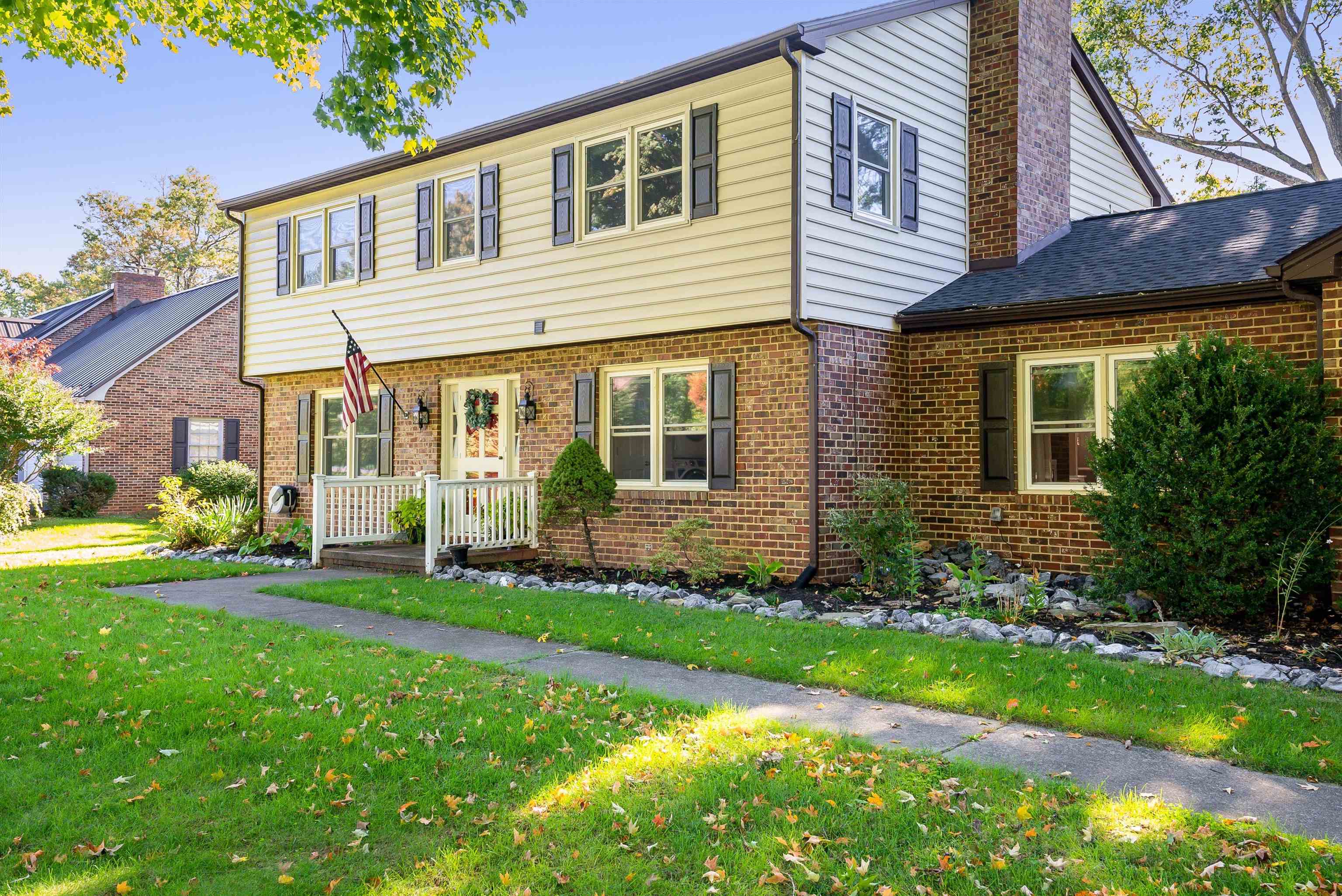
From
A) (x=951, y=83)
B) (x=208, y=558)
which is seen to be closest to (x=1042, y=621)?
(x=951, y=83)

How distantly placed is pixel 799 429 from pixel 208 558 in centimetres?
812

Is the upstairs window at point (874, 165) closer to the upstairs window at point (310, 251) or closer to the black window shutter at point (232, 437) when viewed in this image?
the upstairs window at point (310, 251)

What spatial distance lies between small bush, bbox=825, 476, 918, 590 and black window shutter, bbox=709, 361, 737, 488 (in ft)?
3.99

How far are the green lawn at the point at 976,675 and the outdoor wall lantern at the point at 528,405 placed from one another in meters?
3.98

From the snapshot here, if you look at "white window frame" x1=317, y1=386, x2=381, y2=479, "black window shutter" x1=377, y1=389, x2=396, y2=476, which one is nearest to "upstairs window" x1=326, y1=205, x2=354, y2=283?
"white window frame" x1=317, y1=386, x2=381, y2=479

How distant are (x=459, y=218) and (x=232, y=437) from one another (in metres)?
14.2

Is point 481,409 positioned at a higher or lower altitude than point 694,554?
higher

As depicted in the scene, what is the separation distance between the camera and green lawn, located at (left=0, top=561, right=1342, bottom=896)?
3328mm

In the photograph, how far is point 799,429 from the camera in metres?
9.96

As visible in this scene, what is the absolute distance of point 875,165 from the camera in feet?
35.4

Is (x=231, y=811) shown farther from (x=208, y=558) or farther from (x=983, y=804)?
(x=208, y=558)

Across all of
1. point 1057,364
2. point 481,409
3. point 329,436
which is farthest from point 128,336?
point 1057,364

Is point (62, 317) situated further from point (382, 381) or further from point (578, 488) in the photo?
point (578, 488)

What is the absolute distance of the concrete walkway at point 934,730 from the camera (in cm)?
400
